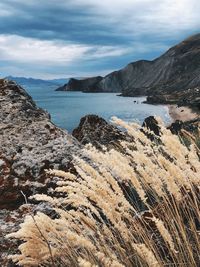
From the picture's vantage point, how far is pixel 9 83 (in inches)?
304

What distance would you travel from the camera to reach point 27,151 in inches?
239

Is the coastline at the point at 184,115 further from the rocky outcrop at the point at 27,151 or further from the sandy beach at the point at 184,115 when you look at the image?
the rocky outcrop at the point at 27,151

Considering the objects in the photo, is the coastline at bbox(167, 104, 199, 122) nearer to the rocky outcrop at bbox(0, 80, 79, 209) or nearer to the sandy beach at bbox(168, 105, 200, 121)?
the sandy beach at bbox(168, 105, 200, 121)

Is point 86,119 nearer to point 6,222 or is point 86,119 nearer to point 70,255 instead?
point 6,222

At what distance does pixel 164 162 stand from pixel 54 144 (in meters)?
2.71

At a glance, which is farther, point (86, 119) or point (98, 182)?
point (86, 119)

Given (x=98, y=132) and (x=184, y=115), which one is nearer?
(x=98, y=132)

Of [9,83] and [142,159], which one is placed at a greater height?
[9,83]

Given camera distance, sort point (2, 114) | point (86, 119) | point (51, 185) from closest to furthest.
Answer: point (51, 185) < point (2, 114) < point (86, 119)

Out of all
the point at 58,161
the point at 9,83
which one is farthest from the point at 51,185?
the point at 9,83

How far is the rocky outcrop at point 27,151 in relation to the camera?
568 centimetres

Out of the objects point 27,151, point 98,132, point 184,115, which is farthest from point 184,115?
point 27,151

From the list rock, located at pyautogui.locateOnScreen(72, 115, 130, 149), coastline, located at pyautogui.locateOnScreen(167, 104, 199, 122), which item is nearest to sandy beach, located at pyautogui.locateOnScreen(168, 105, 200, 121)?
coastline, located at pyautogui.locateOnScreen(167, 104, 199, 122)

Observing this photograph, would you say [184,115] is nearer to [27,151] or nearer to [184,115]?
[184,115]
